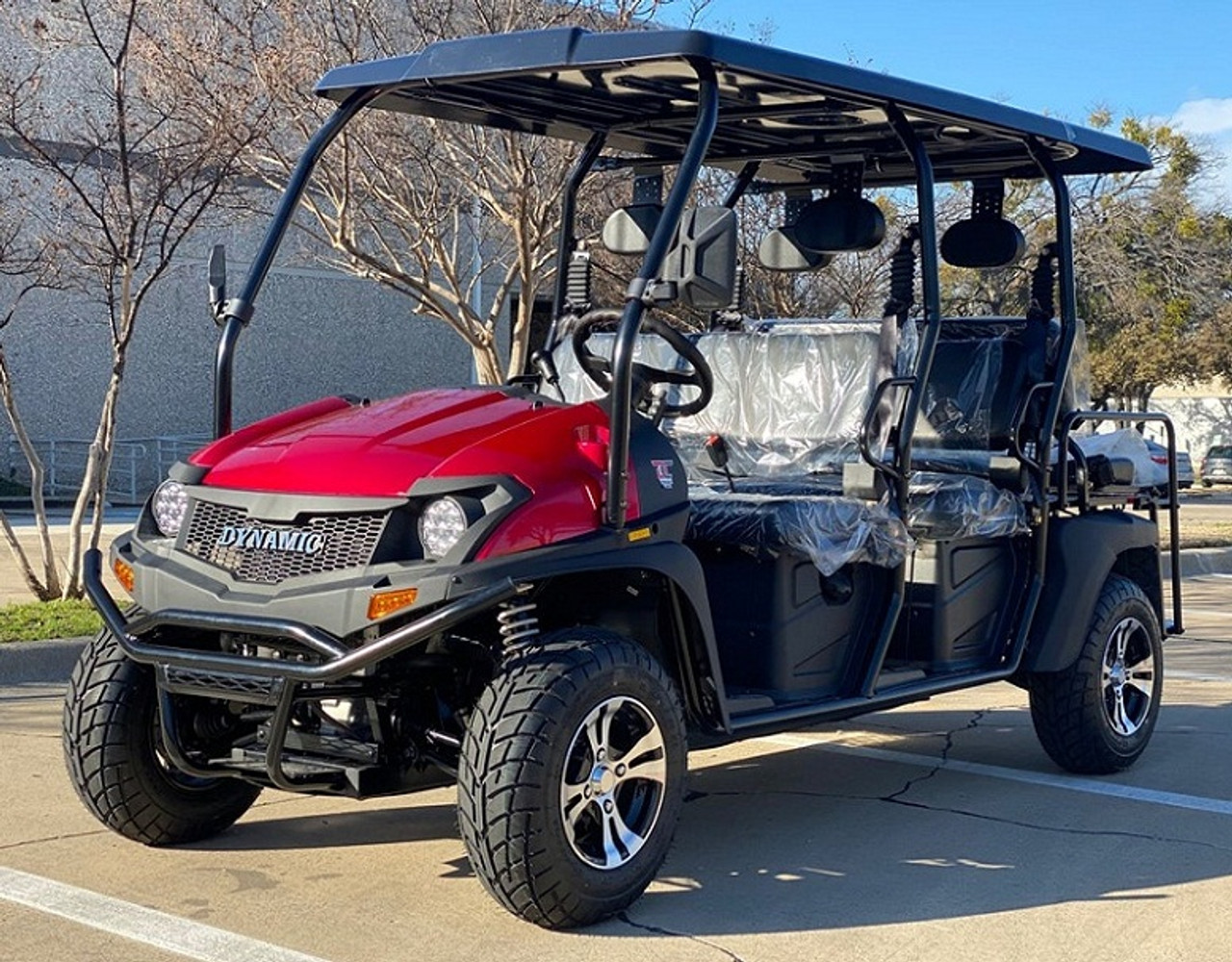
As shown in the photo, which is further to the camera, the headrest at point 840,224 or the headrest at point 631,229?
the headrest at point 840,224

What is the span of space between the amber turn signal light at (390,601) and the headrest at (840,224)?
3070 mm

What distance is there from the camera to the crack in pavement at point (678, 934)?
191 inches

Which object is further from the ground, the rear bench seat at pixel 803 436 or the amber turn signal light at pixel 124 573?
the rear bench seat at pixel 803 436

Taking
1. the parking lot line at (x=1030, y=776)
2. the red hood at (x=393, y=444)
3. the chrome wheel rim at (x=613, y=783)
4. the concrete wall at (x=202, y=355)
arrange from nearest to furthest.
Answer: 1. the chrome wheel rim at (x=613, y=783)
2. the red hood at (x=393, y=444)
3. the parking lot line at (x=1030, y=776)
4. the concrete wall at (x=202, y=355)

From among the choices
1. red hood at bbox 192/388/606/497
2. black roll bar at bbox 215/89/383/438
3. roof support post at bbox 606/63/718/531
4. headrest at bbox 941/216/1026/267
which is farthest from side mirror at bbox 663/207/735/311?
headrest at bbox 941/216/1026/267

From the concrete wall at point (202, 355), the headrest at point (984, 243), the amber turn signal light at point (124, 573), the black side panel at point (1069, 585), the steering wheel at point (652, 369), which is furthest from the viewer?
the concrete wall at point (202, 355)

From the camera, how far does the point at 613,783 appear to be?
5.05 meters

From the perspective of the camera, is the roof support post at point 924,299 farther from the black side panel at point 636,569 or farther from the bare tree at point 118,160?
the bare tree at point 118,160

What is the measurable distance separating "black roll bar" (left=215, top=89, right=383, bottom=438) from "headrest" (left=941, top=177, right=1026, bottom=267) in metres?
2.74

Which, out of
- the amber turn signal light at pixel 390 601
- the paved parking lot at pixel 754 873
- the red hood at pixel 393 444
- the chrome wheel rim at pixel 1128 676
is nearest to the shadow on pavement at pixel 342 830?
the paved parking lot at pixel 754 873

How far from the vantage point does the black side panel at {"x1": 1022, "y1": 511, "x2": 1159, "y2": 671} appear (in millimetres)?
6992

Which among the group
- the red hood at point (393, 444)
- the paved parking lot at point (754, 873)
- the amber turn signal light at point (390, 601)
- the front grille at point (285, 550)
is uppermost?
the red hood at point (393, 444)

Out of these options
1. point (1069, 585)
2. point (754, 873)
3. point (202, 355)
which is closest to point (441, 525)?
point (754, 873)

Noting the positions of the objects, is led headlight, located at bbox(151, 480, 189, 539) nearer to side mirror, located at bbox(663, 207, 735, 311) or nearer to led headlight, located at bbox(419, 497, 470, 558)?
led headlight, located at bbox(419, 497, 470, 558)
